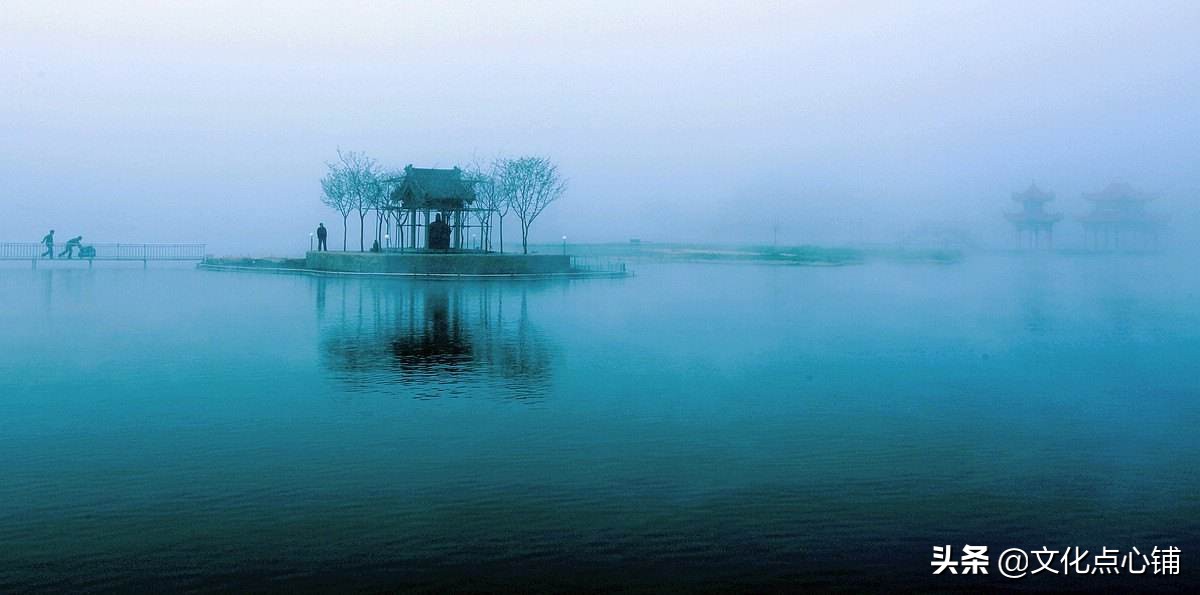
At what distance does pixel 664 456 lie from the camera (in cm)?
1313

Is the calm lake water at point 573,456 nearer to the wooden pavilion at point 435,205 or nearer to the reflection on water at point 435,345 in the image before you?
the reflection on water at point 435,345

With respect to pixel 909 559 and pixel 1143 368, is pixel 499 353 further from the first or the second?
pixel 909 559

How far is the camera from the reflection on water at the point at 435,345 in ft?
62.0

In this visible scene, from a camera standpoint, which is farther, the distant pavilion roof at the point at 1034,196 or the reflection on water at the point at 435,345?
the distant pavilion roof at the point at 1034,196

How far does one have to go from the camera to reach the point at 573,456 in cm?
1297

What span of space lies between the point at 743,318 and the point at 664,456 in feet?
Result: 73.8

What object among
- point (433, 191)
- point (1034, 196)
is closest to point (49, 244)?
point (433, 191)

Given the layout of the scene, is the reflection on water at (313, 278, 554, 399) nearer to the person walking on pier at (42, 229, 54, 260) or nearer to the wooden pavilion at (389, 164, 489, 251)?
the wooden pavilion at (389, 164, 489, 251)

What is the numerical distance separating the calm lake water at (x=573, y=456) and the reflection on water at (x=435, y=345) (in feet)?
0.56

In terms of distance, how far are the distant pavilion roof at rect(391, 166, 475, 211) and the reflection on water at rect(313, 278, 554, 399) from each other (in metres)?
22.6

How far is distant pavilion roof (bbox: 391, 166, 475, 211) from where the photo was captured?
65.7 m

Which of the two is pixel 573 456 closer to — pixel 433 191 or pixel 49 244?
pixel 433 191

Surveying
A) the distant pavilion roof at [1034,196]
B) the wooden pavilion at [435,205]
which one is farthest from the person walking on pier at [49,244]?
the distant pavilion roof at [1034,196]

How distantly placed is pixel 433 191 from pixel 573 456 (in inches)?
2142
